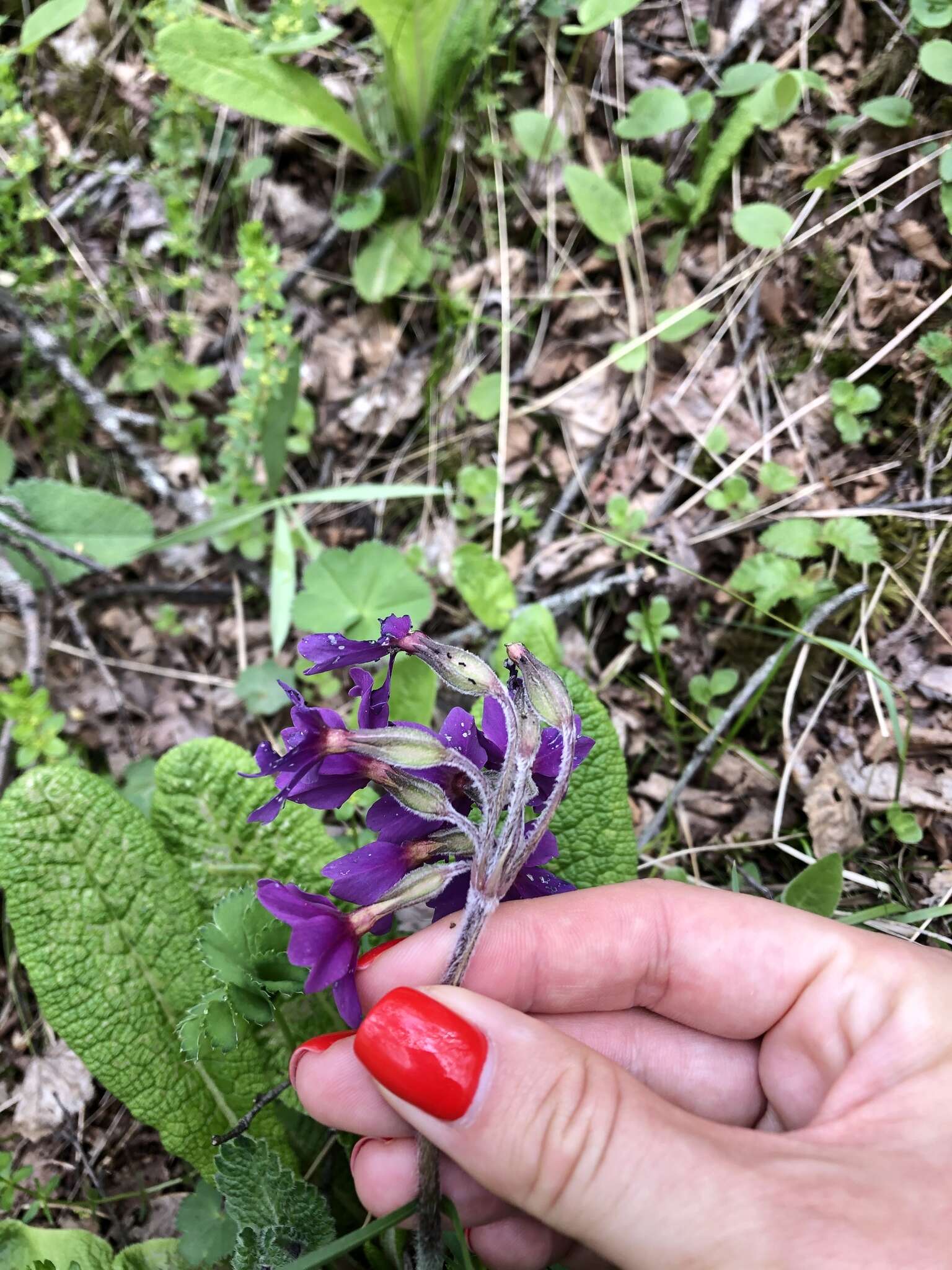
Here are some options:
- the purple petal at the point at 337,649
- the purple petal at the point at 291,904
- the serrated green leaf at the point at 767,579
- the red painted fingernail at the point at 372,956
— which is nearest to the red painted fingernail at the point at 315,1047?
the red painted fingernail at the point at 372,956

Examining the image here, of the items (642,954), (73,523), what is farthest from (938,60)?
(73,523)

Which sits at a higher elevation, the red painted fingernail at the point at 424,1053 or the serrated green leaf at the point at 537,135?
the serrated green leaf at the point at 537,135

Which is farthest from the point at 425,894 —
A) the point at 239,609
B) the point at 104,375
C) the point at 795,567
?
the point at 104,375

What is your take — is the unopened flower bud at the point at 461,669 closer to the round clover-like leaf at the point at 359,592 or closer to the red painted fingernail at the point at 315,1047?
the red painted fingernail at the point at 315,1047

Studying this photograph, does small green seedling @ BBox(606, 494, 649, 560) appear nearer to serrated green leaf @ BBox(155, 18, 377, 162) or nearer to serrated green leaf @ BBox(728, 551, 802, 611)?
serrated green leaf @ BBox(728, 551, 802, 611)

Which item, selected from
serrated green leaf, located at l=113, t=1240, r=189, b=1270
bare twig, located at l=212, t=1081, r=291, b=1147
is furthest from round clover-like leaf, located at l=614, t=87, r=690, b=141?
serrated green leaf, located at l=113, t=1240, r=189, b=1270

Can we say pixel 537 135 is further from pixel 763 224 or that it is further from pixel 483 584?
pixel 483 584

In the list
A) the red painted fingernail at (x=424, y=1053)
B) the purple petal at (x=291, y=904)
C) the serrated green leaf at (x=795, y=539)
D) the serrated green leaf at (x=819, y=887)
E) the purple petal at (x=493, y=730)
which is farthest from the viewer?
the serrated green leaf at (x=795, y=539)
